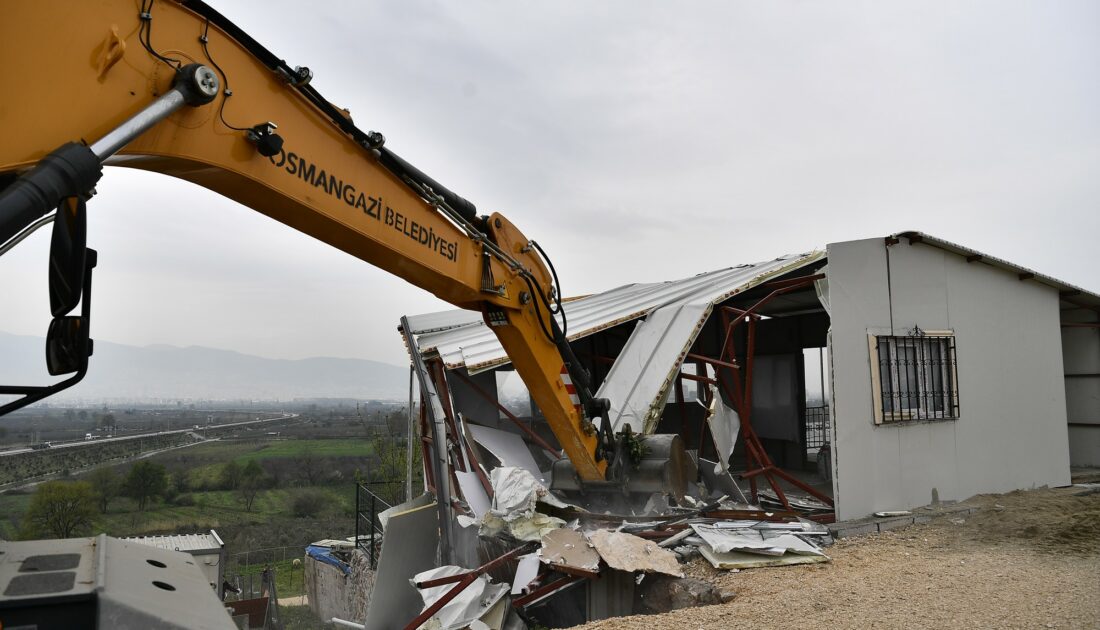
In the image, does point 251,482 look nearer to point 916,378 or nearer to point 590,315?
point 590,315

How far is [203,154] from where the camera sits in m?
3.96

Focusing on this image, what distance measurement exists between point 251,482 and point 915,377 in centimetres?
5950

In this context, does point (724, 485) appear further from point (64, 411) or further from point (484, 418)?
point (64, 411)

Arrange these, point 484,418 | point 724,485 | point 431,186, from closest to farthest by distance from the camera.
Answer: point 431,186, point 724,485, point 484,418

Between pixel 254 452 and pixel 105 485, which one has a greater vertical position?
pixel 254 452

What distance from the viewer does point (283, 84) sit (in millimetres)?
4531

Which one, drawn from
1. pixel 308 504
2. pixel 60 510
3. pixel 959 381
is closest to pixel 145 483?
pixel 308 504

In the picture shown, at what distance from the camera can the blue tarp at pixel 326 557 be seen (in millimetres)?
22562

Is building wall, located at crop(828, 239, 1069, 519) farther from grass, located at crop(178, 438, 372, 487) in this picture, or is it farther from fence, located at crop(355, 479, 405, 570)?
grass, located at crop(178, 438, 372, 487)


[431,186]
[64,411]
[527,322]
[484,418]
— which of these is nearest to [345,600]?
[484,418]

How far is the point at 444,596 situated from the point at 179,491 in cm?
5655

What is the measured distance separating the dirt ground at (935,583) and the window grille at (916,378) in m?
1.60

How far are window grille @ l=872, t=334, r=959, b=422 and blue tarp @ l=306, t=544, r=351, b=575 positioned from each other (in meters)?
17.2

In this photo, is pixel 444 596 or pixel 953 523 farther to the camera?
pixel 953 523
